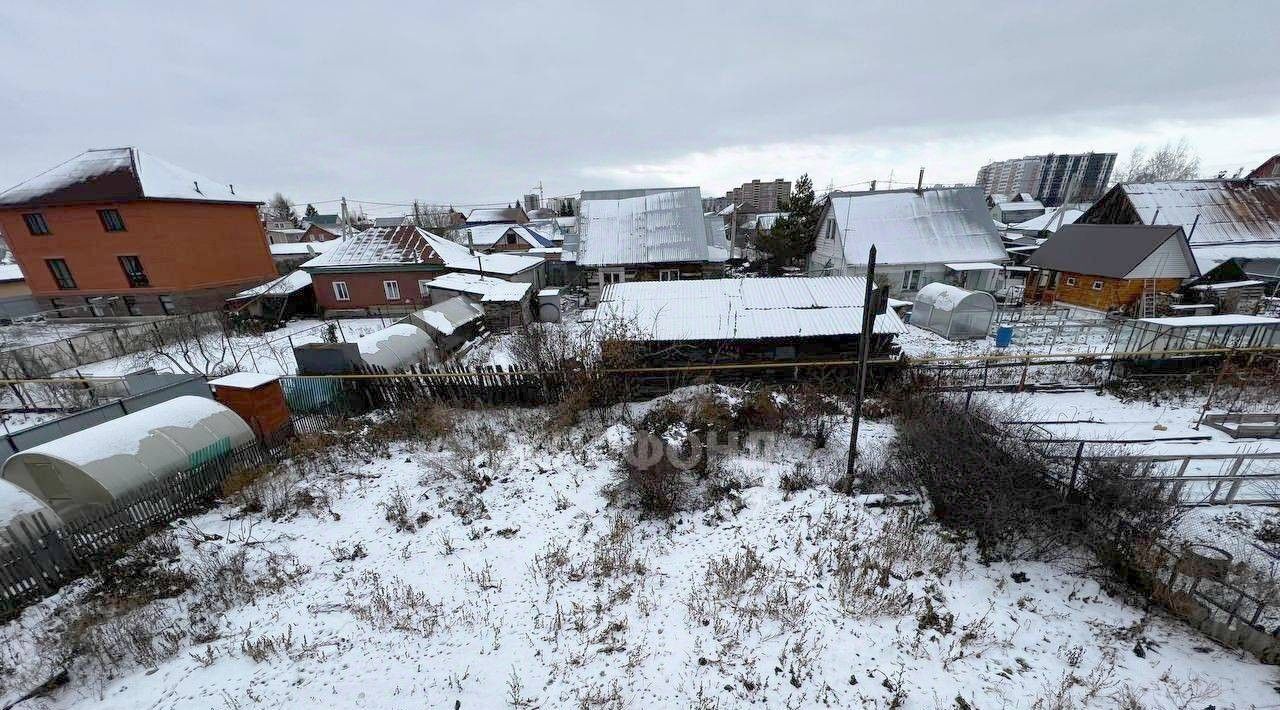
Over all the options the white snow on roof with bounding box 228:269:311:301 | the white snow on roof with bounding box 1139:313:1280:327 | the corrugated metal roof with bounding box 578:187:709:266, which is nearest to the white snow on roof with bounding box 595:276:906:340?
the white snow on roof with bounding box 1139:313:1280:327

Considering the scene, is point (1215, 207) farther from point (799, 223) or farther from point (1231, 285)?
point (799, 223)

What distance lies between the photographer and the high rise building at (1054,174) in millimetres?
92250

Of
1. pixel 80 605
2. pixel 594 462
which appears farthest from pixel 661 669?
pixel 80 605

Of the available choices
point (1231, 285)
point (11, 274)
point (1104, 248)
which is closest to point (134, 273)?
point (11, 274)

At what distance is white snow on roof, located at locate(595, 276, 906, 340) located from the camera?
12242 millimetres

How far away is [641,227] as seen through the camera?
27.1 metres

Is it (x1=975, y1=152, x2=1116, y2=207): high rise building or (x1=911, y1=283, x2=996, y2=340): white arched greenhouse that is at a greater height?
(x1=975, y1=152, x2=1116, y2=207): high rise building

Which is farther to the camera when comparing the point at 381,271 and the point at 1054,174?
the point at 1054,174

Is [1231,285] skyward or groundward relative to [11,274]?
groundward

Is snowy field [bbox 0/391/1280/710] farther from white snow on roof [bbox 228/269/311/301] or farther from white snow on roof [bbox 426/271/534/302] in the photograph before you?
white snow on roof [bbox 228/269/311/301]

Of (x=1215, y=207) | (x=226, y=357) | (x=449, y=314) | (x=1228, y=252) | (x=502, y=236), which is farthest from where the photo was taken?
(x=502, y=236)

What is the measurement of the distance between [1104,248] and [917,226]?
24.9 ft

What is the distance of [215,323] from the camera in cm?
2006

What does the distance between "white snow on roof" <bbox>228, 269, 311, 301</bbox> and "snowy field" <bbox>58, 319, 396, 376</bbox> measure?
7.90 ft
